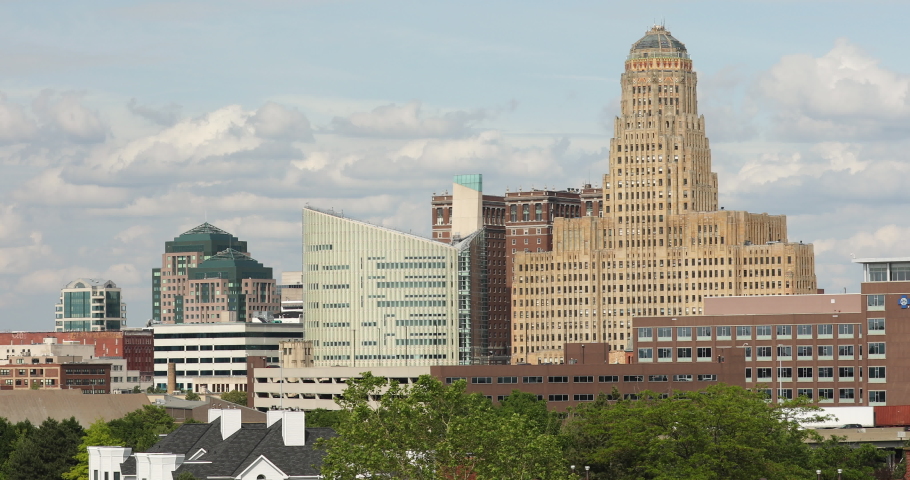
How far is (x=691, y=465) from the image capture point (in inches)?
5640

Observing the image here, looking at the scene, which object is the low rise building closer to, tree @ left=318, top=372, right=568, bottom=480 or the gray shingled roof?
the gray shingled roof

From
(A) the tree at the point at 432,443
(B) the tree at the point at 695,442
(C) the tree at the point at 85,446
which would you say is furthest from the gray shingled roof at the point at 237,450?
(C) the tree at the point at 85,446

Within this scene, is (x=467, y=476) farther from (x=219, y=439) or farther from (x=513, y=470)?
(x=219, y=439)

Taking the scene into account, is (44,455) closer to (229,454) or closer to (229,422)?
(229,422)

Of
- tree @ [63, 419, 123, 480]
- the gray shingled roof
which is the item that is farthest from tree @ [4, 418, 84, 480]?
the gray shingled roof

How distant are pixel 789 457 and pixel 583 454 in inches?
758

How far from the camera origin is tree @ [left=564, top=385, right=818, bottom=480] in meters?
143

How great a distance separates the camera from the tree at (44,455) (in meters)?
181

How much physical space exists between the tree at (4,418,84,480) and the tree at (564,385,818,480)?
59.7 meters

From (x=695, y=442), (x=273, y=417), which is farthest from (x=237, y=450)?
(x=695, y=442)

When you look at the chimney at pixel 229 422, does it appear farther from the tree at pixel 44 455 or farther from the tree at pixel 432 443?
the tree at pixel 44 455

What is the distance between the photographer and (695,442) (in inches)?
5694

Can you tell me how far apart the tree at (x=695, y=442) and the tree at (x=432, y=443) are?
84.6ft

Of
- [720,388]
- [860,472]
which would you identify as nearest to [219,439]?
[720,388]
